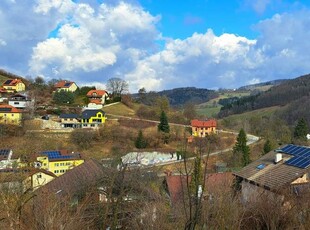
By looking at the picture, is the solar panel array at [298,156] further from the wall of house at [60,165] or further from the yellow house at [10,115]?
the yellow house at [10,115]

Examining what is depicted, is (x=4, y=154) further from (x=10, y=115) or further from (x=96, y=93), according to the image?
(x=96, y=93)

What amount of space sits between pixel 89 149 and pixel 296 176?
33.9 m

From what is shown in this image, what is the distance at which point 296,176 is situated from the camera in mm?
17875

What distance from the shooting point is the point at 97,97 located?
2751 inches

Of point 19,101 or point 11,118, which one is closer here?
point 11,118

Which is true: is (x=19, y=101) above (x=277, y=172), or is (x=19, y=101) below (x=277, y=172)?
above

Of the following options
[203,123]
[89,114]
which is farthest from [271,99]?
[89,114]

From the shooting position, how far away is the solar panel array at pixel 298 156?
18.9 metres

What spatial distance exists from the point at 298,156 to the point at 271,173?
225cm

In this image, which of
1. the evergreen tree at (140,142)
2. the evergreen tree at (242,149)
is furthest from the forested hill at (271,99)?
the evergreen tree at (242,149)

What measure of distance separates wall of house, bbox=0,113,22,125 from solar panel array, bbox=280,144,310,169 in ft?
133

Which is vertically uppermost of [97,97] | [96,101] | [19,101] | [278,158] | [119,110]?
[97,97]

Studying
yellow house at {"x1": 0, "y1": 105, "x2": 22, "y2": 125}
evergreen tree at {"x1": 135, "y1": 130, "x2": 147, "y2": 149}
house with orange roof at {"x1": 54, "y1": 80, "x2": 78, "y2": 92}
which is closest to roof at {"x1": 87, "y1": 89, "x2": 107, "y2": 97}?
house with orange roof at {"x1": 54, "y1": 80, "x2": 78, "y2": 92}

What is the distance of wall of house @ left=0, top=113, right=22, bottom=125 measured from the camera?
51.4m
